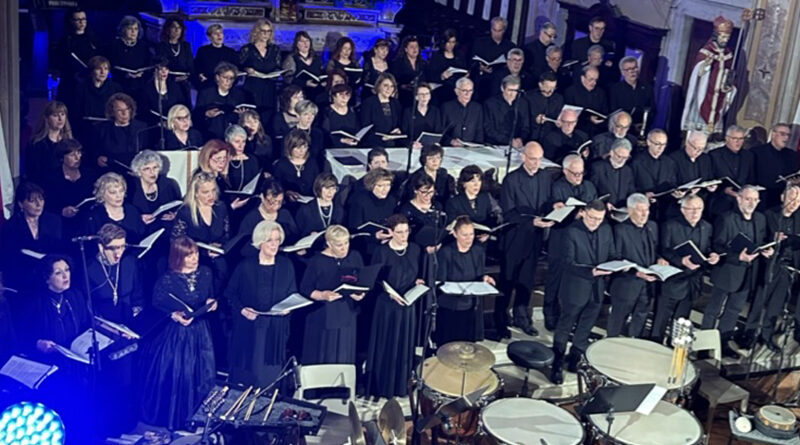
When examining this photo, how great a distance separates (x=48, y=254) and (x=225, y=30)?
22.1ft

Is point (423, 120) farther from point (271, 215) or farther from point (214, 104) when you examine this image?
point (271, 215)

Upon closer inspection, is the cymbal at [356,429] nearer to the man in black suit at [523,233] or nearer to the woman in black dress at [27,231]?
the woman in black dress at [27,231]

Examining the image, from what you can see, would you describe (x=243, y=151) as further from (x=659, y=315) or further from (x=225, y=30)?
(x=225, y=30)

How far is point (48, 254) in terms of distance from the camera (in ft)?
23.1

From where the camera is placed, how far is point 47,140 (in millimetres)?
8273

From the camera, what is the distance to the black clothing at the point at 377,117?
385 inches

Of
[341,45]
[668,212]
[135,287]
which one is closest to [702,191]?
[668,212]

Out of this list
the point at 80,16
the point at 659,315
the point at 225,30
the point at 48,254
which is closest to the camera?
the point at 48,254

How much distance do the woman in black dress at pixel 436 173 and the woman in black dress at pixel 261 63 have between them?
185cm

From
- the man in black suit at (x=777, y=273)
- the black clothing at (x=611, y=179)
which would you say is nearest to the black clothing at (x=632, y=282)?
the black clothing at (x=611, y=179)

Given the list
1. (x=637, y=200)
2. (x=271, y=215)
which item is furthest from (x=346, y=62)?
(x=637, y=200)

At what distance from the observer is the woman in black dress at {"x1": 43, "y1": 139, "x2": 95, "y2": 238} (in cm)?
799

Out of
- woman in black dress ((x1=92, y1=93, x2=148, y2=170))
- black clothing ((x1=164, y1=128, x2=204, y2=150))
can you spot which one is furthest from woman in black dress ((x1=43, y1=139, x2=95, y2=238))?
black clothing ((x1=164, y1=128, x2=204, y2=150))

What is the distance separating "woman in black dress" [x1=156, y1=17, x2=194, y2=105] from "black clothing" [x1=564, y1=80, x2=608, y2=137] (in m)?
3.50
